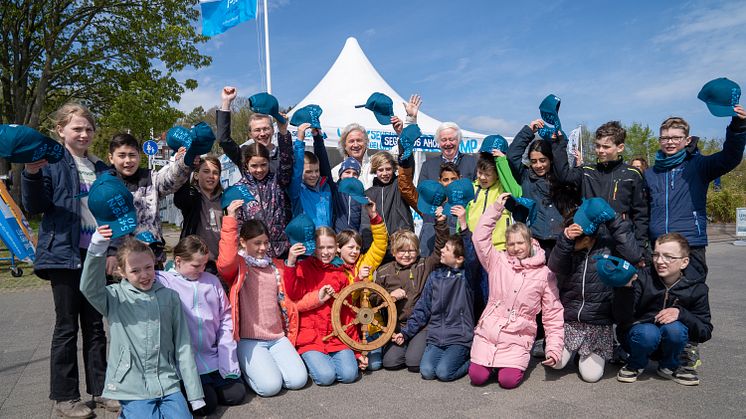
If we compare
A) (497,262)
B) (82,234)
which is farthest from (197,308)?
(497,262)

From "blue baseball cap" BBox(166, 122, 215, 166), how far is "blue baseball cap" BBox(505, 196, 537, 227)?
2.35 meters

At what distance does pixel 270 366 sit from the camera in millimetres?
3734

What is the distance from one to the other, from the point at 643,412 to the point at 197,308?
3.03 m

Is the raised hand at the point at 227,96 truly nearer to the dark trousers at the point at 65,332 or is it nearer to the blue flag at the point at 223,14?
the dark trousers at the point at 65,332

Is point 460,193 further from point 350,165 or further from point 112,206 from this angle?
point 112,206

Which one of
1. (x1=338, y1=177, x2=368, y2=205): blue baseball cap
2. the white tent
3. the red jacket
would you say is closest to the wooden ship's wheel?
the red jacket

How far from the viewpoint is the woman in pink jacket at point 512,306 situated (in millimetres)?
3820

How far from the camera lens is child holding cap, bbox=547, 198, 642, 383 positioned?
3.85 m

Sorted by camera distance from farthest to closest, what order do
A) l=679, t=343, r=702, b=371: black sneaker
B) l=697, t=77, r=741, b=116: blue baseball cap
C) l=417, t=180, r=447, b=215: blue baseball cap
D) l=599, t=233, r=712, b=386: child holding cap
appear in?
1. l=417, t=180, r=447, b=215: blue baseball cap
2. l=679, t=343, r=702, b=371: black sneaker
3. l=599, t=233, r=712, b=386: child holding cap
4. l=697, t=77, r=741, b=116: blue baseball cap

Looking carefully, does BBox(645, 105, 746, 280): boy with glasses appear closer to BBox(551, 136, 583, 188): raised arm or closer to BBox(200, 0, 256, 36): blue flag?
BBox(551, 136, 583, 188): raised arm

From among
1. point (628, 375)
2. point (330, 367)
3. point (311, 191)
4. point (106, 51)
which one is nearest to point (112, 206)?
point (330, 367)

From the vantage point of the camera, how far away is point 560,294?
409cm

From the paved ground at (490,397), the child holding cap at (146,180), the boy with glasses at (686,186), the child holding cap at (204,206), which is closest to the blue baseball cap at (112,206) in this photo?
the child holding cap at (146,180)

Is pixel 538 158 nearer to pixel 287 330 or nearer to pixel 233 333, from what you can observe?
pixel 287 330
